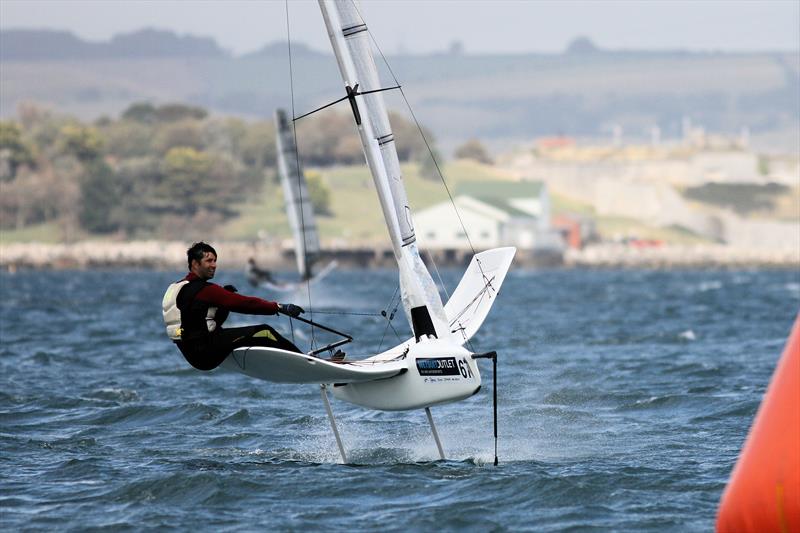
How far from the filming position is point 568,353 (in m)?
25.0

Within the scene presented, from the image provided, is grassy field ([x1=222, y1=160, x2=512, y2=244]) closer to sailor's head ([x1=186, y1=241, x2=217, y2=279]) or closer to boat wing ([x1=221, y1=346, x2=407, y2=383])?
boat wing ([x1=221, y1=346, x2=407, y2=383])

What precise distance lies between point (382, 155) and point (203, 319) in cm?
250

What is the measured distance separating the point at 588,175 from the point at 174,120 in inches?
2040

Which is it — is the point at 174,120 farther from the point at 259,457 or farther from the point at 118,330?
the point at 259,457

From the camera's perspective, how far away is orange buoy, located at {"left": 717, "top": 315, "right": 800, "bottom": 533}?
8203 millimetres

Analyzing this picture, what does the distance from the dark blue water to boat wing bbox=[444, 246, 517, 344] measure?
1223 mm

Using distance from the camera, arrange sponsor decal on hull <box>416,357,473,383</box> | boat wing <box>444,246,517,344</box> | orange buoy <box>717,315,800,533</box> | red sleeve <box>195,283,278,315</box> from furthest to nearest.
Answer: boat wing <box>444,246,517,344</box>
sponsor decal on hull <box>416,357,473,383</box>
red sleeve <box>195,283,278,315</box>
orange buoy <box>717,315,800,533</box>

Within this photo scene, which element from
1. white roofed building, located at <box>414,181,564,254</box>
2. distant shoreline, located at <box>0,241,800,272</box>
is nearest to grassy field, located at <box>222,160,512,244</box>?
A: white roofed building, located at <box>414,181,564,254</box>

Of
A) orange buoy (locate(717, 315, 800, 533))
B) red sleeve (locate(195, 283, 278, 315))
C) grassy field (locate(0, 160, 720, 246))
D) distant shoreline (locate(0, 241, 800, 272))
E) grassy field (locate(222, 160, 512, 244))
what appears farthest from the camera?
grassy field (locate(222, 160, 512, 244))

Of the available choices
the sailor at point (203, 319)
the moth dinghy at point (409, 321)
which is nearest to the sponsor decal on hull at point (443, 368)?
the moth dinghy at point (409, 321)

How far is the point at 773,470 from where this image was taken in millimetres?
8250

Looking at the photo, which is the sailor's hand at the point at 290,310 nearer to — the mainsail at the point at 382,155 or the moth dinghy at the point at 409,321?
the moth dinghy at the point at 409,321

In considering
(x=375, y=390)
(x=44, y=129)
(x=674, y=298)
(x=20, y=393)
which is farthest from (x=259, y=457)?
(x=44, y=129)

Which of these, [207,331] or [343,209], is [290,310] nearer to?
[207,331]
